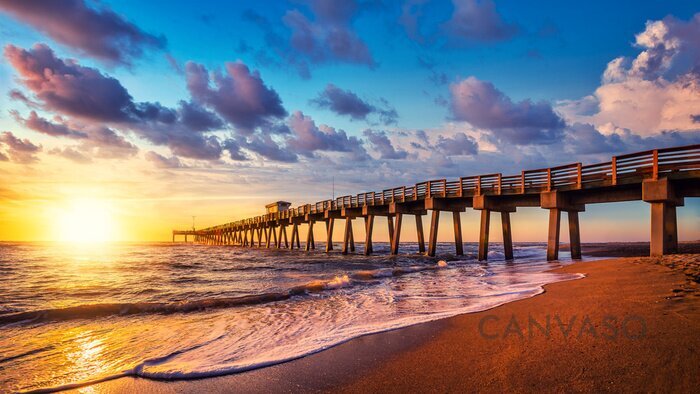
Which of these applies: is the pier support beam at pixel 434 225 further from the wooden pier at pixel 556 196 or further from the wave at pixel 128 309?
the wave at pixel 128 309

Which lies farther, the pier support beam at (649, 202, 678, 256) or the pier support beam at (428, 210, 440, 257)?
the pier support beam at (428, 210, 440, 257)

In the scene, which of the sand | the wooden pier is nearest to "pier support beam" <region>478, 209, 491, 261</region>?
the wooden pier

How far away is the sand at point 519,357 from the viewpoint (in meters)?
2.93

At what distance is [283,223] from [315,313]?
4944 cm

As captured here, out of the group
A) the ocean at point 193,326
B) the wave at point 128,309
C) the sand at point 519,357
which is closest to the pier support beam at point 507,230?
the ocean at point 193,326

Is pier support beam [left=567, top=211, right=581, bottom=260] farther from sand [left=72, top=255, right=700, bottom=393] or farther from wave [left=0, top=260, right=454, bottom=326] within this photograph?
wave [left=0, top=260, right=454, bottom=326]

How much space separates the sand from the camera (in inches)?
115

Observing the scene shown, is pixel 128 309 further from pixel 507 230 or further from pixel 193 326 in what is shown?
pixel 507 230

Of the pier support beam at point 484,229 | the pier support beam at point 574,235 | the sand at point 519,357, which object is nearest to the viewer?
the sand at point 519,357

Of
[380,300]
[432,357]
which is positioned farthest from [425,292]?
[432,357]

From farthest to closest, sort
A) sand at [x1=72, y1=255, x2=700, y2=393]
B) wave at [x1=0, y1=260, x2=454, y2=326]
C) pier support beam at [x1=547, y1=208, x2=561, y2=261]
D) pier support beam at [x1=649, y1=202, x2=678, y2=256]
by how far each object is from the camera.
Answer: pier support beam at [x1=547, y1=208, x2=561, y2=261], pier support beam at [x1=649, y1=202, x2=678, y2=256], wave at [x1=0, y1=260, x2=454, y2=326], sand at [x1=72, y1=255, x2=700, y2=393]

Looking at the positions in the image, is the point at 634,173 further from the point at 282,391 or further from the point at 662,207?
the point at 282,391

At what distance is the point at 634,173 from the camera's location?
46.1 ft

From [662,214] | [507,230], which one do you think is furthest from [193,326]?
[507,230]
